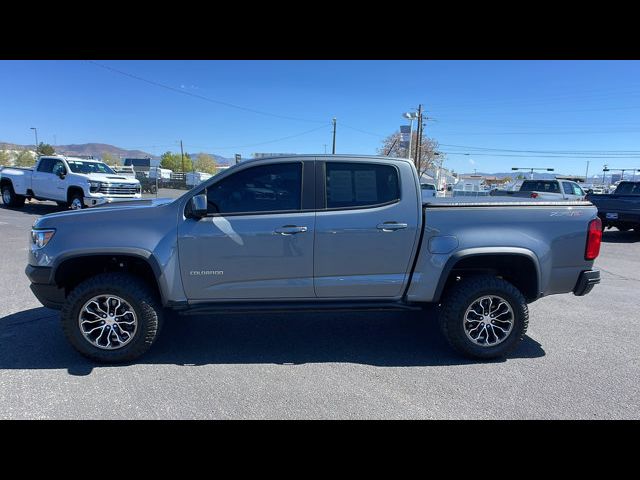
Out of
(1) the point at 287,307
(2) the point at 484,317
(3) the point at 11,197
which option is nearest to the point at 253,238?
(1) the point at 287,307

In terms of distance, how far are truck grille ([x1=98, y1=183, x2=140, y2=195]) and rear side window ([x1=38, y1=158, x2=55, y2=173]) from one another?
257 centimetres

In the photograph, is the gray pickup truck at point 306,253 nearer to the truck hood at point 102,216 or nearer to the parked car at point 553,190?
the truck hood at point 102,216

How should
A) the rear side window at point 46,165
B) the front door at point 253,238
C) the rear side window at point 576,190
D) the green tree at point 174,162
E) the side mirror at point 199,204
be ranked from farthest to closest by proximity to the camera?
the green tree at point 174,162 < the rear side window at point 576,190 < the rear side window at point 46,165 < the front door at point 253,238 < the side mirror at point 199,204

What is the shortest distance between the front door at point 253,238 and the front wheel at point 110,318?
1.46 ft

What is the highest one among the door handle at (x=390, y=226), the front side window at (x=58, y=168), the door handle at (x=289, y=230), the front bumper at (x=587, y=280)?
the front side window at (x=58, y=168)

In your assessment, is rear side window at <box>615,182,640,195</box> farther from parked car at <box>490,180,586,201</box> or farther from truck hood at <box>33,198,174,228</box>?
truck hood at <box>33,198,174,228</box>

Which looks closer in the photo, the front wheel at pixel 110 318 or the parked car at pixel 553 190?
the front wheel at pixel 110 318

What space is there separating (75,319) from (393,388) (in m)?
2.88

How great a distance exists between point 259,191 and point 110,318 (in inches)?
70.9

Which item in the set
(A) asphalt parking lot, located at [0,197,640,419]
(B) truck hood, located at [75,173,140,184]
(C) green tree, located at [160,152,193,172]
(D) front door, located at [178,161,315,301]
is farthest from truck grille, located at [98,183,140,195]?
(C) green tree, located at [160,152,193,172]

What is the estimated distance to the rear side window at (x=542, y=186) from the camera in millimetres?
16422

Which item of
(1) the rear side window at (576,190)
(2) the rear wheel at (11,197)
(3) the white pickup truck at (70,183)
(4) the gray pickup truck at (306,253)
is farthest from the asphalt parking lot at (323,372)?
(1) the rear side window at (576,190)

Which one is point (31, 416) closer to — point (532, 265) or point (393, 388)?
point (393, 388)
